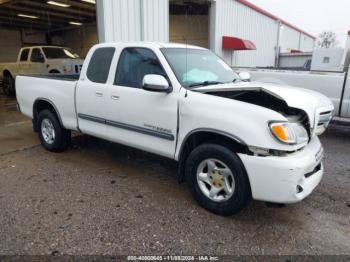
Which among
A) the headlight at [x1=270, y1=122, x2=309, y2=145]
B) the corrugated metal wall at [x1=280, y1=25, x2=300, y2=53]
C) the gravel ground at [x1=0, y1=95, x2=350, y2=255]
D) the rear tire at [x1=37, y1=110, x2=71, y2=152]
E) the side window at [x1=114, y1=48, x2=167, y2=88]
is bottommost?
the gravel ground at [x1=0, y1=95, x2=350, y2=255]

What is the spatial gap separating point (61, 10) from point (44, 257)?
18129 mm

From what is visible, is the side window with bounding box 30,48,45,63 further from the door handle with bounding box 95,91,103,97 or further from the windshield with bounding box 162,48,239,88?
the windshield with bounding box 162,48,239,88

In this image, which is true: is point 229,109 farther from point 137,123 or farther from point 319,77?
point 319,77

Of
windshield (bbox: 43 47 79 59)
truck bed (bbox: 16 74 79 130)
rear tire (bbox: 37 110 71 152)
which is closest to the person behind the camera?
truck bed (bbox: 16 74 79 130)

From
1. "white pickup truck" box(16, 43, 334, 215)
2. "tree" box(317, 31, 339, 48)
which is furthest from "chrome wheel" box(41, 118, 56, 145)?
"tree" box(317, 31, 339, 48)

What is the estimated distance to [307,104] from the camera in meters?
3.29

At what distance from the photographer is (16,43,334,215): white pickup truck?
2.99 metres

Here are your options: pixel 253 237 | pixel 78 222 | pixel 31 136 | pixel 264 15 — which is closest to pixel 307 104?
pixel 253 237

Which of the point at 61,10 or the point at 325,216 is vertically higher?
the point at 61,10

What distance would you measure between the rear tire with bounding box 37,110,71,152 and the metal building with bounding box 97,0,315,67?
2684mm

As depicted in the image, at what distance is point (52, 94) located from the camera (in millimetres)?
5379

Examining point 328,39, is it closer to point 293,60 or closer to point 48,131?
point 293,60

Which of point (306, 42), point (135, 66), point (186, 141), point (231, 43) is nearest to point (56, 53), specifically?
point (231, 43)

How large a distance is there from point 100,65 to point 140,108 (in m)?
1.21
